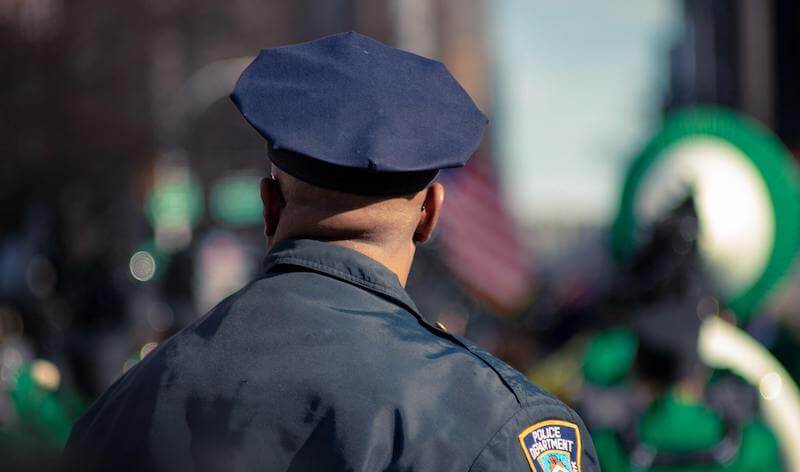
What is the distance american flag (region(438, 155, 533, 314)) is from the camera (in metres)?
9.49

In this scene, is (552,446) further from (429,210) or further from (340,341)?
(429,210)

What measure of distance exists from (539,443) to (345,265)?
1.37 feet

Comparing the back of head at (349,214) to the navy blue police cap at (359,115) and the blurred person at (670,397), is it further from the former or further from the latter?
the blurred person at (670,397)

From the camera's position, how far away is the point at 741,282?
541 cm

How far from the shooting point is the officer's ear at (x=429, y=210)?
213cm

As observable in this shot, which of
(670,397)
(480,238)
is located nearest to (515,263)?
(480,238)

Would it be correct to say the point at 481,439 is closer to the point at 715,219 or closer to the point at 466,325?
the point at 715,219

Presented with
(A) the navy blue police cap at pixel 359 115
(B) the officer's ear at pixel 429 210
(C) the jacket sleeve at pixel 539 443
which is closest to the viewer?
(C) the jacket sleeve at pixel 539 443

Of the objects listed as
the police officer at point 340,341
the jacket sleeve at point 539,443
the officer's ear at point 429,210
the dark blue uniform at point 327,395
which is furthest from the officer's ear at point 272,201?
the jacket sleeve at point 539,443

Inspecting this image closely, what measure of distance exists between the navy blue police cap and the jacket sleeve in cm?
40

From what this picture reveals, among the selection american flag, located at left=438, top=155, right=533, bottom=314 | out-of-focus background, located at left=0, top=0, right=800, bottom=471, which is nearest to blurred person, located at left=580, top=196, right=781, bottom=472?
out-of-focus background, located at left=0, top=0, right=800, bottom=471

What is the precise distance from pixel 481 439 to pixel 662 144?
13.7 ft

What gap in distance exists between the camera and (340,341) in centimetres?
196

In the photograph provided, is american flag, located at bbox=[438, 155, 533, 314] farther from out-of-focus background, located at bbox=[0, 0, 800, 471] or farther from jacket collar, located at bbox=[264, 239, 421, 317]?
jacket collar, located at bbox=[264, 239, 421, 317]
